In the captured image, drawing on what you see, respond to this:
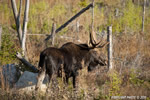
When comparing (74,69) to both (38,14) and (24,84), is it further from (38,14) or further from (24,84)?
(38,14)

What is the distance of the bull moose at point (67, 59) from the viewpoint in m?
5.56

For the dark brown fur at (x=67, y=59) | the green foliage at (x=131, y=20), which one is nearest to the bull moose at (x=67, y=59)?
the dark brown fur at (x=67, y=59)

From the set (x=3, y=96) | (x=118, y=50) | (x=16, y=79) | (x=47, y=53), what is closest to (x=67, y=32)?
(x=118, y=50)

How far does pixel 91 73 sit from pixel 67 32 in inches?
206

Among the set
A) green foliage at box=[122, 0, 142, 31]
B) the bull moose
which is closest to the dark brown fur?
the bull moose

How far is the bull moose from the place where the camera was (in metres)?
5.56

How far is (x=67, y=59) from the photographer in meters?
6.06

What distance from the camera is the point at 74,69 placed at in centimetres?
632

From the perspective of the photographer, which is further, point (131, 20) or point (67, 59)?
point (131, 20)

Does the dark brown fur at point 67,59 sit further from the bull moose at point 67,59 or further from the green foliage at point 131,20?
the green foliage at point 131,20

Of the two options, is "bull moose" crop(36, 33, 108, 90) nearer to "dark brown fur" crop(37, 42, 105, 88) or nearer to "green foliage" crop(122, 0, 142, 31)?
"dark brown fur" crop(37, 42, 105, 88)

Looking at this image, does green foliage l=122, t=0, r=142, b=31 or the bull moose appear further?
green foliage l=122, t=0, r=142, b=31

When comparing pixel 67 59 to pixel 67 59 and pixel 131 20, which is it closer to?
pixel 67 59

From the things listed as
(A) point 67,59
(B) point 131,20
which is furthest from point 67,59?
(B) point 131,20
